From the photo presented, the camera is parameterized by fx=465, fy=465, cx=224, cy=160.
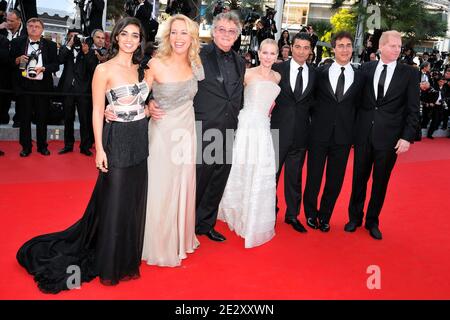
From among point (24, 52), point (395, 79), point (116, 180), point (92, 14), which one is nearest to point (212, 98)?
point (116, 180)

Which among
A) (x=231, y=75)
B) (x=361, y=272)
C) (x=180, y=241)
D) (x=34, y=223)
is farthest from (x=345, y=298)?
(x=34, y=223)

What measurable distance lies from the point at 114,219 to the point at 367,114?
232 centimetres

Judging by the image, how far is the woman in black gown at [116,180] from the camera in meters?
2.75

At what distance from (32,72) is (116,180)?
3.76 m

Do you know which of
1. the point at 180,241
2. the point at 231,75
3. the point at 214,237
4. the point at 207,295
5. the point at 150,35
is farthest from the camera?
the point at 150,35

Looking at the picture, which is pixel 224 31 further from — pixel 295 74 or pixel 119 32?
pixel 119 32

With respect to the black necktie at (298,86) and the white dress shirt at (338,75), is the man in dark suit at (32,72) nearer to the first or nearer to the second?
the black necktie at (298,86)

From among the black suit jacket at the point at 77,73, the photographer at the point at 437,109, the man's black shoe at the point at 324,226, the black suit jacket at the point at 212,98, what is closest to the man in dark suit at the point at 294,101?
the black suit jacket at the point at 212,98

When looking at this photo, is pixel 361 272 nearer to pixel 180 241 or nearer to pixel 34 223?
pixel 180 241

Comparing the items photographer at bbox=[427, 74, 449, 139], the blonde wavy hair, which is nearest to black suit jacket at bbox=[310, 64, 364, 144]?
the blonde wavy hair

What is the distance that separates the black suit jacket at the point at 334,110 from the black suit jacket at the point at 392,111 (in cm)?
10

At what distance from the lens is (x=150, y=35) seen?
334 inches

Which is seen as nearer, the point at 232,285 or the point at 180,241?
the point at 232,285

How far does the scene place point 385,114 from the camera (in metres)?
3.89
